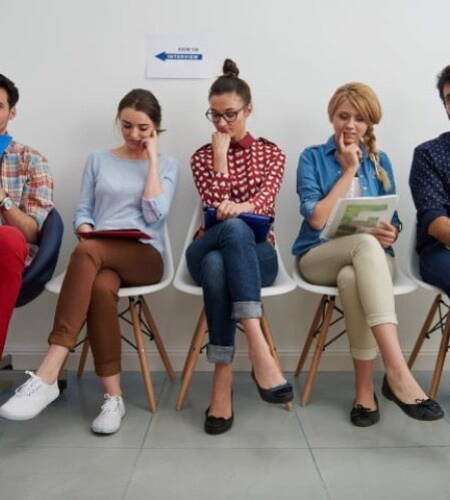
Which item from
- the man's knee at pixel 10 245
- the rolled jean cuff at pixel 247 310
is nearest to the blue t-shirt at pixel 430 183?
the rolled jean cuff at pixel 247 310

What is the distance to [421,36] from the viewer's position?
7.14 ft

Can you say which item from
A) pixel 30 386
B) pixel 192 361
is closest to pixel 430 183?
pixel 192 361

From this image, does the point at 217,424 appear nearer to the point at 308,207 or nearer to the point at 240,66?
the point at 308,207

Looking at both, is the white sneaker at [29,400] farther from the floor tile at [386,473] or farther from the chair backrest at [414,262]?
the chair backrest at [414,262]

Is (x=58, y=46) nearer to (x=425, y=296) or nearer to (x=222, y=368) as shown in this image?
(x=222, y=368)

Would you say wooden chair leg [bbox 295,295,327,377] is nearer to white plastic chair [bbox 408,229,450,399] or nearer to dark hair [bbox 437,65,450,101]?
white plastic chair [bbox 408,229,450,399]

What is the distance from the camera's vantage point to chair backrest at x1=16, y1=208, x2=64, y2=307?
1.73 metres

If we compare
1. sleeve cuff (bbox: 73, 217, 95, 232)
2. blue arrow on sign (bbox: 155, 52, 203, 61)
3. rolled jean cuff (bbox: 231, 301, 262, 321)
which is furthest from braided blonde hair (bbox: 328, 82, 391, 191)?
sleeve cuff (bbox: 73, 217, 95, 232)

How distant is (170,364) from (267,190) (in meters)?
0.85

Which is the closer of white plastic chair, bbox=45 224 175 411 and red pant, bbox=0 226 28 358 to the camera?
red pant, bbox=0 226 28 358

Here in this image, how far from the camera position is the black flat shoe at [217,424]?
1607 mm

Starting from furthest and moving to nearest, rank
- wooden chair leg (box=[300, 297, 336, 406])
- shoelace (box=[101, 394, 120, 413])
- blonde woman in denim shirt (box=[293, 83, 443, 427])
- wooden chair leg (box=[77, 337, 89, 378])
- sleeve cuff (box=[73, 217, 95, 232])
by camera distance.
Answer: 1. wooden chair leg (box=[77, 337, 89, 378])
2. sleeve cuff (box=[73, 217, 95, 232])
3. wooden chair leg (box=[300, 297, 336, 406])
4. shoelace (box=[101, 394, 120, 413])
5. blonde woman in denim shirt (box=[293, 83, 443, 427])

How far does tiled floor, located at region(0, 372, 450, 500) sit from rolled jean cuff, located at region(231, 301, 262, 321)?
39 centimetres

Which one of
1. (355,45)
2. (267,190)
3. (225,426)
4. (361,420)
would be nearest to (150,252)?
(267,190)
